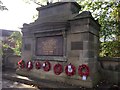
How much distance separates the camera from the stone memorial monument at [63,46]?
20.4 feet

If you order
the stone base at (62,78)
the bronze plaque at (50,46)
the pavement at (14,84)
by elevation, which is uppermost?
the bronze plaque at (50,46)

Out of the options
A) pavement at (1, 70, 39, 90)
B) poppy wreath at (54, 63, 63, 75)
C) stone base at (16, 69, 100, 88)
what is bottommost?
pavement at (1, 70, 39, 90)

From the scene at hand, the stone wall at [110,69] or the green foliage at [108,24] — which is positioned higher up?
the green foliage at [108,24]

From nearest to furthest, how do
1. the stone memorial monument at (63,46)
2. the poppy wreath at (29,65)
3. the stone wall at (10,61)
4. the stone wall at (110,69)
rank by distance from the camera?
the stone memorial monument at (63,46)
the stone wall at (110,69)
the poppy wreath at (29,65)
the stone wall at (10,61)

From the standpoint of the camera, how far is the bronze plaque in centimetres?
706

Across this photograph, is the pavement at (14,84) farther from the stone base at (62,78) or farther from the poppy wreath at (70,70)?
the poppy wreath at (70,70)

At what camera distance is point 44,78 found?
7.48 meters

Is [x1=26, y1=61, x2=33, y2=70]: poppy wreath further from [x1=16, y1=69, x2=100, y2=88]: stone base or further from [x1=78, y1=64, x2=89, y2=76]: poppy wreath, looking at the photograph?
[x1=78, y1=64, x2=89, y2=76]: poppy wreath

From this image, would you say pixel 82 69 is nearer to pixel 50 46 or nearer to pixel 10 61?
pixel 50 46

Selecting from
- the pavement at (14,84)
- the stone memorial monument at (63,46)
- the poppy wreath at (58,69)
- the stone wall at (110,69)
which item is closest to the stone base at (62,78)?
the stone memorial monument at (63,46)

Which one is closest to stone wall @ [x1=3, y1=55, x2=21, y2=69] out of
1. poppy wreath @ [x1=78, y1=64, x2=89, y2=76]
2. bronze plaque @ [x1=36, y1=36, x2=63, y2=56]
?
bronze plaque @ [x1=36, y1=36, x2=63, y2=56]

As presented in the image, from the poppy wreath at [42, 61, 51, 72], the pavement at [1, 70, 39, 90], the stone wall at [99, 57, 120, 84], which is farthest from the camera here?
the poppy wreath at [42, 61, 51, 72]

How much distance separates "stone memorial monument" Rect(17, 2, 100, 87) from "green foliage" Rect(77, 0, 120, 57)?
422 cm

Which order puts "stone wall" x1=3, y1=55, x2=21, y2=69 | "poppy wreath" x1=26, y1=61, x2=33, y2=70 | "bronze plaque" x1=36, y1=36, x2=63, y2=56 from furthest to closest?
"stone wall" x1=3, y1=55, x2=21, y2=69 → "poppy wreath" x1=26, y1=61, x2=33, y2=70 → "bronze plaque" x1=36, y1=36, x2=63, y2=56
